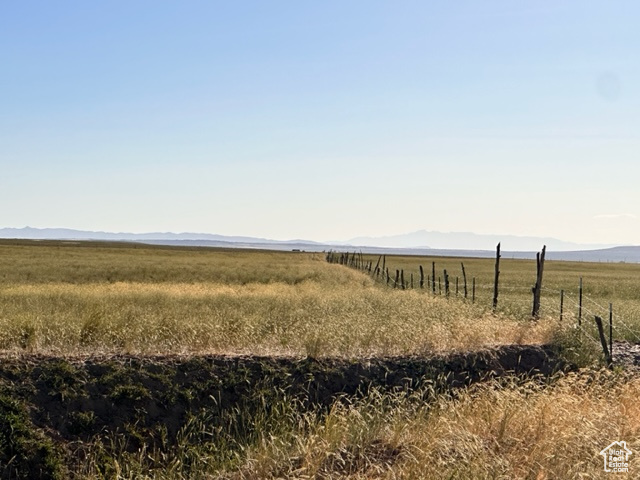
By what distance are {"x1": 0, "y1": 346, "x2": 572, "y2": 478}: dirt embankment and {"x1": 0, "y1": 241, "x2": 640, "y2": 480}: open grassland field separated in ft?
0.08

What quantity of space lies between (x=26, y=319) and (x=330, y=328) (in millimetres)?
6067

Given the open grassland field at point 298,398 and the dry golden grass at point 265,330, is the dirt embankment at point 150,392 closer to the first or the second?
the open grassland field at point 298,398

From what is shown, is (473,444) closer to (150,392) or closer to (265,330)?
(150,392)

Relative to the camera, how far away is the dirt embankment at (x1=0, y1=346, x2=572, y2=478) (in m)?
8.95

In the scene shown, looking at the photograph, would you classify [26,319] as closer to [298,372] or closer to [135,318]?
[135,318]

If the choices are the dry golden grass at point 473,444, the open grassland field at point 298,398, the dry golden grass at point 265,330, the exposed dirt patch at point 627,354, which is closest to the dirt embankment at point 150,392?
the open grassland field at point 298,398

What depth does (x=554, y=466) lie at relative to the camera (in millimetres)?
6992

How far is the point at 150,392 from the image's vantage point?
1030 centimetres

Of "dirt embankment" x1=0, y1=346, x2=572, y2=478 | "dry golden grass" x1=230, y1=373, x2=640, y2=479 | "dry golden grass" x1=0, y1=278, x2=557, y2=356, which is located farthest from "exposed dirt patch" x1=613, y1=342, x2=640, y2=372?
"dry golden grass" x1=230, y1=373, x2=640, y2=479

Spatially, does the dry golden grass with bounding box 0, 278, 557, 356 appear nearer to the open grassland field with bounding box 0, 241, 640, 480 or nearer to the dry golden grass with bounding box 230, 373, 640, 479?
the open grassland field with bounding box 0, 241, 640, 480

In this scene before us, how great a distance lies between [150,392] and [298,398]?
230 cm

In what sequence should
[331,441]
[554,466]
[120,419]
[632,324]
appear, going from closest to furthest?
[554,466] < [331,441] < [120,419] < [632,324]

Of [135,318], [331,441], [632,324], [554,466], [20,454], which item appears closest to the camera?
[554,466]

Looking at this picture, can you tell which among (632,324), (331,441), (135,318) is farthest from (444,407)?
(632,324)
